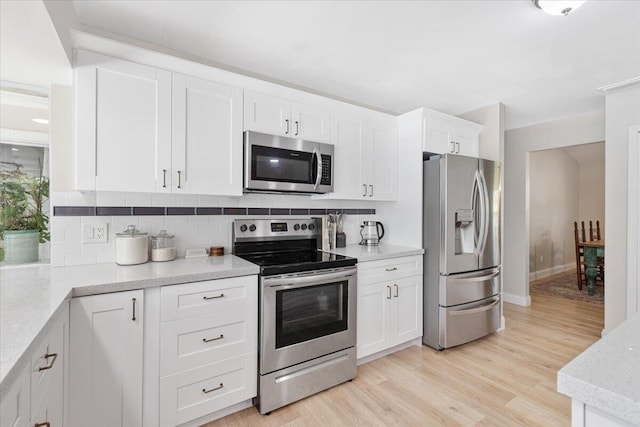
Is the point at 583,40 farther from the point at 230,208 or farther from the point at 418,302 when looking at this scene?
the point at 230,208

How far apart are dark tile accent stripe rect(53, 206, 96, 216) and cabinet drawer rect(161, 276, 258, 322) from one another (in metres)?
0.84

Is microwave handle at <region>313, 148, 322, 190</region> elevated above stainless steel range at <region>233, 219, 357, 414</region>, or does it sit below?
above

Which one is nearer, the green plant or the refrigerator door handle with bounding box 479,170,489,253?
the green plant

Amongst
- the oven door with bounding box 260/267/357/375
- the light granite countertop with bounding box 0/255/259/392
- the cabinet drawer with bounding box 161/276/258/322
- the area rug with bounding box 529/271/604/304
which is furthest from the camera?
the area rug with bounding box 529/271/604/304

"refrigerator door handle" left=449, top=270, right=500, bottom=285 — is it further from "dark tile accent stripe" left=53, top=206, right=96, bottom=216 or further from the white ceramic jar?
"dark tile accent stripe" left=53, top=206, right=96, bottom=216

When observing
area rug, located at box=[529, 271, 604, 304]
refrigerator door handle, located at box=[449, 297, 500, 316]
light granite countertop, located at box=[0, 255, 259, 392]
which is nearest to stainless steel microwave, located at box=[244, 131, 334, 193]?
light granite countertop, located at box=[0, 255, 259, 392]

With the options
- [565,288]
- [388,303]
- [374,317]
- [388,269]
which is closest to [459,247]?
[388,269]

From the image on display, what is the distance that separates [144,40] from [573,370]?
2832mm

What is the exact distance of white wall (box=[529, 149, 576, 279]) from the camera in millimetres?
5715

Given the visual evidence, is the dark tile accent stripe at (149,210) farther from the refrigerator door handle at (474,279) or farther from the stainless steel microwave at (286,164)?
the refrigerator door handle at (474,279)

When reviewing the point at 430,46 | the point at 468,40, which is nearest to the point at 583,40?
the point at 468,40

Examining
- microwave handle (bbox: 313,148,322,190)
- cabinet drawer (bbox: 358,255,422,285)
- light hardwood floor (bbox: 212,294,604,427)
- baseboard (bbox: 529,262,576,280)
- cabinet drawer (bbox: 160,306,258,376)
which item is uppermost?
microwave handle (bbox: 313,148,322,190)

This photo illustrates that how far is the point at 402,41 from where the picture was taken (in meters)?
2.19

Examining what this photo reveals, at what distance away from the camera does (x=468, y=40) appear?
7.11 ft
